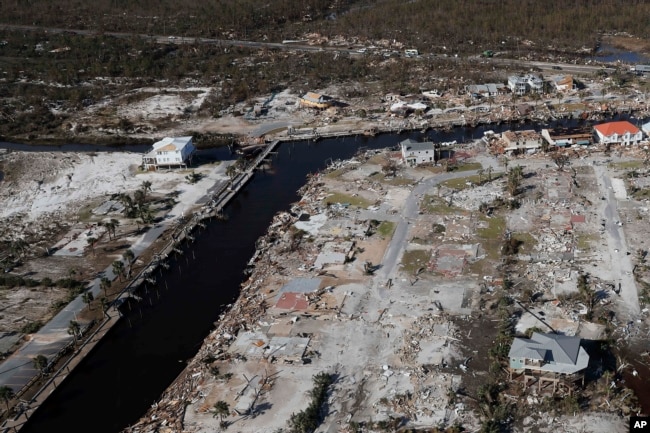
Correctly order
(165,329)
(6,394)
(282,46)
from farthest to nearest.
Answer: (282,46) < (165,329) < (6,394)

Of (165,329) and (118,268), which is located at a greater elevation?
(118,268)

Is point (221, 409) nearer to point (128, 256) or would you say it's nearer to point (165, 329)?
point (165, 329)

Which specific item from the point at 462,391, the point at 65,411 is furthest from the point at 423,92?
the point at 65,411

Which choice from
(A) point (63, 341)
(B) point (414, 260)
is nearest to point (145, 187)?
(A) point (63, 341)

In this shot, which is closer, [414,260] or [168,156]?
Result: [414,260]

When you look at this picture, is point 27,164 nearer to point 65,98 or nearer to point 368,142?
point 65,98

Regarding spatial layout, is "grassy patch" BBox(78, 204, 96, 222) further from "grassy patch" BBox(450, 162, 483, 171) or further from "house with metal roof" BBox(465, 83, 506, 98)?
"house with metal roof" BBox(465, 83, 506, 98)

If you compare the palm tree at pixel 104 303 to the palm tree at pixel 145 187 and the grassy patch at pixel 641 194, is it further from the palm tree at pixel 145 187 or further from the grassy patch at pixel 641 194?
the grassy patch at pixel 641 194

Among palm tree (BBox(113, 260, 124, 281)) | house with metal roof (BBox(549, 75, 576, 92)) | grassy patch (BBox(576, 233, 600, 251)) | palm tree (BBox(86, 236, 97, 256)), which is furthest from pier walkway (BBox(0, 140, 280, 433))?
house with metal roof (BBox(549, 75, 576, 92))
